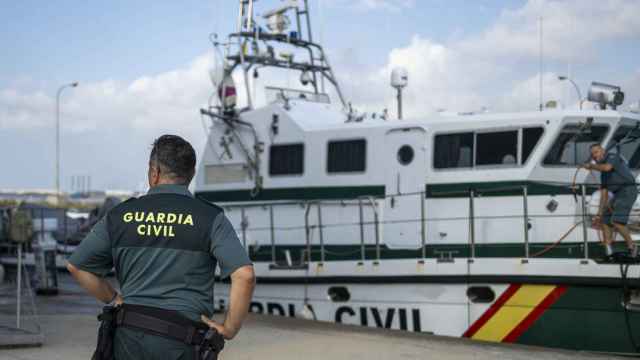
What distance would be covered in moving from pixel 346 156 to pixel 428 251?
1.64 metres

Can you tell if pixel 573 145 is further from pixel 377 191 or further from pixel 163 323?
pixel 163 323

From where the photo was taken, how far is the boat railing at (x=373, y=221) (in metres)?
8.87

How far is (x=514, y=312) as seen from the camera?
8812 mm

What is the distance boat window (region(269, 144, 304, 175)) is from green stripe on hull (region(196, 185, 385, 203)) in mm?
243

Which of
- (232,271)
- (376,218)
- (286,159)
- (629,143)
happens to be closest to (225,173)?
(286,159)

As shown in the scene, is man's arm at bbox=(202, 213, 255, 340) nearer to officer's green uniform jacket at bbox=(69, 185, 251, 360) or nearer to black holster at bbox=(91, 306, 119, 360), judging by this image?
officer's green uniform jacket at bbox=(69, 185, 251, 360)

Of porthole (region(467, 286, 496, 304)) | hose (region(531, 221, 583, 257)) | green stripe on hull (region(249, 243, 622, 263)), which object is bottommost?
porthole (region(467, 286, 496, 304))

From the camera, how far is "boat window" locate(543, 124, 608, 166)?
30.8 feet

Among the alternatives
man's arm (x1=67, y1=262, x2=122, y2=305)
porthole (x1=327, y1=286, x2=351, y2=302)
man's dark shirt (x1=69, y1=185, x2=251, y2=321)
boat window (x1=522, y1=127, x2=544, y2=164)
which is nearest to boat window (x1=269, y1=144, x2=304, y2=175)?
porthole (x1=327, y1=286, x2=351, y2=302)

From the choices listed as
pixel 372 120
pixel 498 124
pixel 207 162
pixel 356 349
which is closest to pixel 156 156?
pixel 356 349

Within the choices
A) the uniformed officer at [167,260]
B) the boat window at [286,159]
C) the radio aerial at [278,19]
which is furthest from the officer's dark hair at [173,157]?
the radio aerial at [278,19]

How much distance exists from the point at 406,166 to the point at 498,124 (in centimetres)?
122

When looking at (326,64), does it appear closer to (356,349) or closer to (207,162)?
(207,162)

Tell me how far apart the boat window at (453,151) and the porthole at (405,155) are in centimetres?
32
